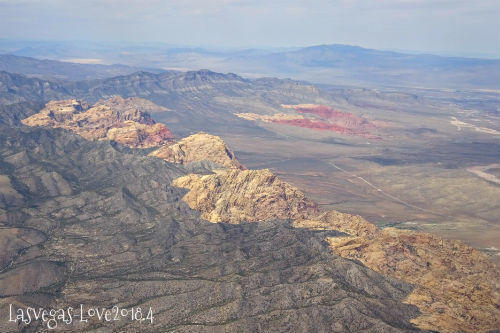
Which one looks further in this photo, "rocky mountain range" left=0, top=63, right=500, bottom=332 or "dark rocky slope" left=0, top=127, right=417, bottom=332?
"rocky mountain range" left=0, top=63, right=500, bottom=332

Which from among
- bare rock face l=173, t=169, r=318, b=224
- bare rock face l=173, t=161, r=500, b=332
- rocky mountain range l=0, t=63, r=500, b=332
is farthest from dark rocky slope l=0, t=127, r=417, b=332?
bare rock face l=173, t=169, r=318, b=224

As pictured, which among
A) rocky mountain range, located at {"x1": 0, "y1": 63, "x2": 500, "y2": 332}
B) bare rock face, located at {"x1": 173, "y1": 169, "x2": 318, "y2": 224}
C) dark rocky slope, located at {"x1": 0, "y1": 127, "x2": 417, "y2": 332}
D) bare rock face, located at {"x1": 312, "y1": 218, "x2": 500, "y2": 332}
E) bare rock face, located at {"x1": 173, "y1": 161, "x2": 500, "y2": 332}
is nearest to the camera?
dark rocky slope, located at {"x1": 0, "y1": 127, "x2": 417, "y2": 332}

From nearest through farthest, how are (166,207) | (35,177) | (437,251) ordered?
A: (437,251) → (166,207) → (35,177)

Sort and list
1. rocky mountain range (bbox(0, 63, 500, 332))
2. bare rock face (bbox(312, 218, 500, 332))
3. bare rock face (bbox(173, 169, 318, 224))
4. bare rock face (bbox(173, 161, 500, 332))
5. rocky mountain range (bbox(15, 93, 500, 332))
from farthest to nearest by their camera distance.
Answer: bare rock face (bbox(173, 169, 318, 224)) → rocky mountain range (bbox(15, 93, 500, 332)) → bare rock face (bbox(173, 161, 500, 332)) → bare rock face (bbox(312, 218, 500, 332)) → rocky mountain range (bbox(0, 63, 500, 332))

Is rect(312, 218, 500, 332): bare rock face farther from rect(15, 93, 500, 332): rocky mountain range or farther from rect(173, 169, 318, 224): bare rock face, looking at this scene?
rect(173, 169, 318, 224): bare rock face

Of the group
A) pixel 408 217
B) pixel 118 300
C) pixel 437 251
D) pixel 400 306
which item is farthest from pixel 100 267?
pixel 408 217

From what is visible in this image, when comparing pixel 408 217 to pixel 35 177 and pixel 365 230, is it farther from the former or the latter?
pixel 35 177

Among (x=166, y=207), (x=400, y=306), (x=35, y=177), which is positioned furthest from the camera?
(x=35, y=177)
